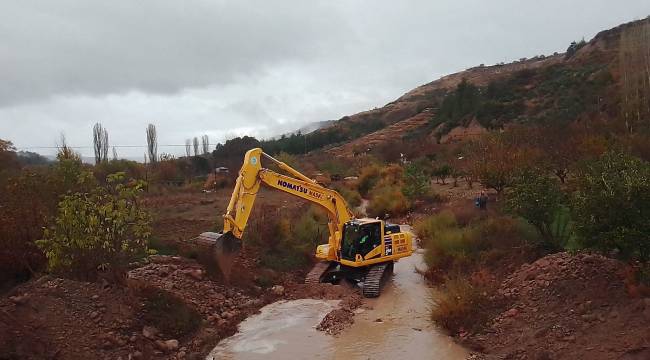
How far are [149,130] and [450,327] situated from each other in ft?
163

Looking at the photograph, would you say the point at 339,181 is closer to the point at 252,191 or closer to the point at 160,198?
the point at 160,198

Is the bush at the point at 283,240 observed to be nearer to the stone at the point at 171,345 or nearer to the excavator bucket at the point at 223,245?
the excavator bucket at the point at 223,245

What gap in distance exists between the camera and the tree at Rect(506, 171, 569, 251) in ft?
43.8

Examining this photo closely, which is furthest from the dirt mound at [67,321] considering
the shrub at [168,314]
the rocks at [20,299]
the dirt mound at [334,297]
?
the dirt mound at [334,297]

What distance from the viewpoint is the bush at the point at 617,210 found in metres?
9.29

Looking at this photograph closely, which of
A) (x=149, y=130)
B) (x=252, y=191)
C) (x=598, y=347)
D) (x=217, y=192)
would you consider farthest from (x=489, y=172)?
(x=149, y=130)

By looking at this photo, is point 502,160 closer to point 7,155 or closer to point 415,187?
point 415,187

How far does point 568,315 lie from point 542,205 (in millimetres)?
3947

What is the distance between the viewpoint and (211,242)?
1264 centimetres

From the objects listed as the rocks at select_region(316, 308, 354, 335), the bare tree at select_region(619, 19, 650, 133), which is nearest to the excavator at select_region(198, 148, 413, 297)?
the rocks at select_region(316, 308, 354, 335)

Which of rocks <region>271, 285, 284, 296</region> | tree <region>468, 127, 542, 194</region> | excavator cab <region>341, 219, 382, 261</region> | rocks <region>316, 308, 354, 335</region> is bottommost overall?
rocks <region>316, 308, 354, 335</region>

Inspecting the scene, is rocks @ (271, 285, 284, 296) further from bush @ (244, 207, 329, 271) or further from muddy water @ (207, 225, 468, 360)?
bush @ (244, 207, 329, 271)

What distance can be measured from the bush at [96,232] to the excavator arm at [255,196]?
196cm

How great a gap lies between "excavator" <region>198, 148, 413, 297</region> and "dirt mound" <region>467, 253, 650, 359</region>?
3.74 metres
